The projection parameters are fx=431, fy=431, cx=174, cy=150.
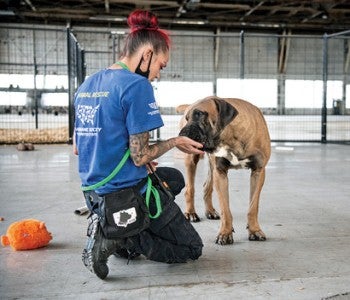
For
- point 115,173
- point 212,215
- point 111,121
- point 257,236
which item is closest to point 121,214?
point 115,173

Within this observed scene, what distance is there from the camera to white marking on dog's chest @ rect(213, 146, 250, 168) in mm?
3209

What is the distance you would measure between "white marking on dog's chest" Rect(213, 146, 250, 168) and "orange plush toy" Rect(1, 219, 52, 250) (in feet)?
4.57

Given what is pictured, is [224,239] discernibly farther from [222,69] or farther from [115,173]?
[222,69]

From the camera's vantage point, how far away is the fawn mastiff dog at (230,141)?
2.98 metres

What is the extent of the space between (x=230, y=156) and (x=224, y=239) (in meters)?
0.62

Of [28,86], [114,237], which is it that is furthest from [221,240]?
[28,86]

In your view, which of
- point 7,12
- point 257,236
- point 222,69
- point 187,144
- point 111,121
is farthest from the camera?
point 222,69

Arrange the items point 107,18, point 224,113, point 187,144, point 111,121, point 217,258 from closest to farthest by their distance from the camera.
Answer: point 111,121, point 187,144, point 217,258, point 224,113, point 107,18

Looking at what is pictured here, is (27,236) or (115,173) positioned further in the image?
(27,236)

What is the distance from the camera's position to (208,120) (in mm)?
2971

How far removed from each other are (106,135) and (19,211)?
212 cm

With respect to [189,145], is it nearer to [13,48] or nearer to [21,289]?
[21,289]

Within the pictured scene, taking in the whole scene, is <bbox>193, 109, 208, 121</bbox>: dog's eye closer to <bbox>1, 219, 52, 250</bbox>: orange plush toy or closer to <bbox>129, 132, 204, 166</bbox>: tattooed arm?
<bbox>129, 132, 204, 166</bbox>: tattooed arm

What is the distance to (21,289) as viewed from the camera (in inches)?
94.4
